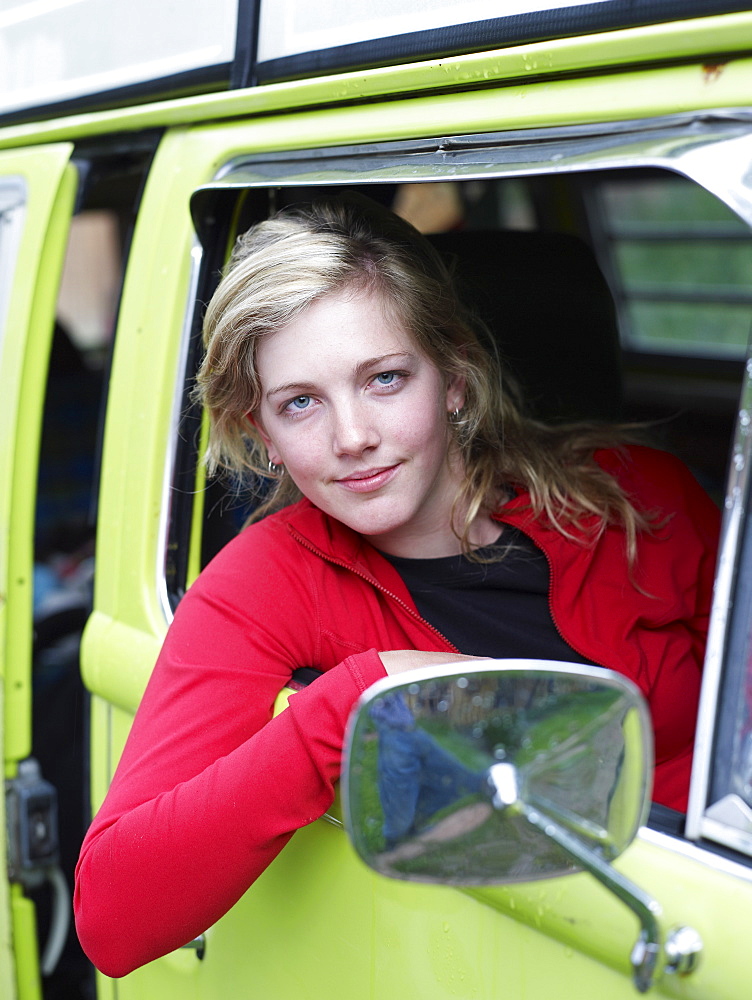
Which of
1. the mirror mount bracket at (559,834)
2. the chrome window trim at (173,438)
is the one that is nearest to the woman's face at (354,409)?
the chrome window trim at (173,438)

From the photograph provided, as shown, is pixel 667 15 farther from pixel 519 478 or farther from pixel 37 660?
pixel 37 660

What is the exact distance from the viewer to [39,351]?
1.90 metres

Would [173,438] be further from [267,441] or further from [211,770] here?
[211,770]

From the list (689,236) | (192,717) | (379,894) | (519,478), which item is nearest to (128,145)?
(519,478)

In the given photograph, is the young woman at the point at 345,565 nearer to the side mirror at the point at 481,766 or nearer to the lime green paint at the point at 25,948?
the side mirror at the point at 481,766

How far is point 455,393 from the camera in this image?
5.21 ft

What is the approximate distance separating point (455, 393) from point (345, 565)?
0.34m

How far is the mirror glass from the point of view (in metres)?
0.76

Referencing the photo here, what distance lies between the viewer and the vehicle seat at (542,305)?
6.45 feet

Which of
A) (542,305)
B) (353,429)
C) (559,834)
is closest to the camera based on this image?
(559,834)

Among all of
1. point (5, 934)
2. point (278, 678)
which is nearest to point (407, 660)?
point (278, 678)

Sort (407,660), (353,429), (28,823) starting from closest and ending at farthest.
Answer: (407,660) → (353,429) → (28,823)

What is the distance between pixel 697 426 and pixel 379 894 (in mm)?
2305

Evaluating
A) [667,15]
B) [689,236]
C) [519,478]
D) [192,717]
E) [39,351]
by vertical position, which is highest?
[689,236]
